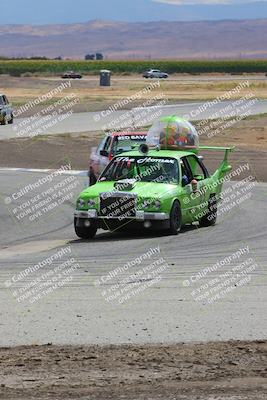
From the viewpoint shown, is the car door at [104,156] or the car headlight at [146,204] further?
the car door at [104,156]

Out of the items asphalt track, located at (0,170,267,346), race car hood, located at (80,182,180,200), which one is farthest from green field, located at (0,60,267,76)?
asphalt track, located at (0,170,267,346)

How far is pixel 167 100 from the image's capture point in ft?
245

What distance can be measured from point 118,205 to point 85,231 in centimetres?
84

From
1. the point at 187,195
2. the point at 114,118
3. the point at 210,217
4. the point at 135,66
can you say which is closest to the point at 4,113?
the point at 114,118

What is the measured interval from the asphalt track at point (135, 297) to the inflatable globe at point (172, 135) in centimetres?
237

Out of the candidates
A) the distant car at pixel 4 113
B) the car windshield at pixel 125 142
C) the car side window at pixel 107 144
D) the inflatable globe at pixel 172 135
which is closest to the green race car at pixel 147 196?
the inflatable globe at pixel 172 135

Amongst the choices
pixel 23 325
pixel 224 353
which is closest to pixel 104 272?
pixel 23 325

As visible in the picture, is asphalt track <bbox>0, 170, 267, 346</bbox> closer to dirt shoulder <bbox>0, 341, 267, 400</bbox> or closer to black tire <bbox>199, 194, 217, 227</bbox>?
black tire <bbox>199, 194, 217, 227</bbox>

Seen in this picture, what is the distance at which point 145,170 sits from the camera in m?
18.4

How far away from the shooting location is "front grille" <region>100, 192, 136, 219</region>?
682 inches

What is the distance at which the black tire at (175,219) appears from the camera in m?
17.6

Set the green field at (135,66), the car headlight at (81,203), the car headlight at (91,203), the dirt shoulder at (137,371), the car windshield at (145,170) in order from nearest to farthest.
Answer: the dirt shoulder at (137,371) < the car headlight at (91,203) < the car headlight at (81,203) < the car windshield at (145,170) < the green field at (135,66)

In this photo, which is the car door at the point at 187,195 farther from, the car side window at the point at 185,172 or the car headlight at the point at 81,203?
the car headlight at the point at 81,203

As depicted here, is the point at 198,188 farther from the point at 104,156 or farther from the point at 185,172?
the point at 104,156
